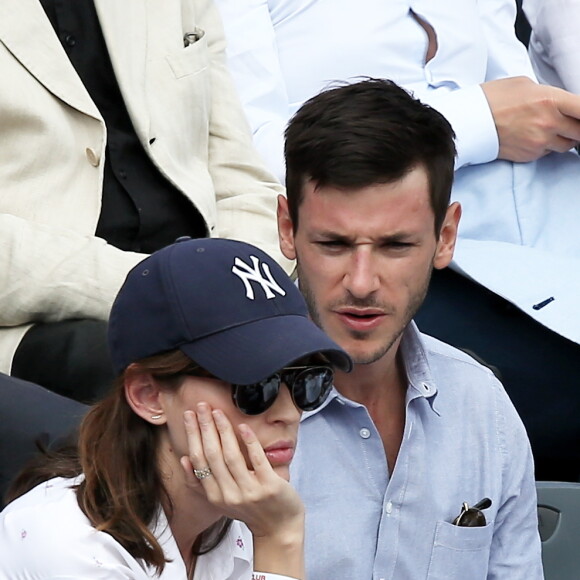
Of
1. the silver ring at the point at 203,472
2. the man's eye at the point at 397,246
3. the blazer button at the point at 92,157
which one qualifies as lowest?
the silver ring at the point at 203,472

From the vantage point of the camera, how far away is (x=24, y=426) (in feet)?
6.55

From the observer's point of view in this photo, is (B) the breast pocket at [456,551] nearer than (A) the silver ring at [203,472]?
No

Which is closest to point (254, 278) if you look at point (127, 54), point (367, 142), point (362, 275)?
point (362, 275)

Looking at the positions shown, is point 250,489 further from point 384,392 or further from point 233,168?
point 233,168

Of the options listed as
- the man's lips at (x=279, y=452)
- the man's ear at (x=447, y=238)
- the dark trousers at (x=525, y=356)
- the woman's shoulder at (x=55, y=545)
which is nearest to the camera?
the woman's shoulder at (x=55, y=545)

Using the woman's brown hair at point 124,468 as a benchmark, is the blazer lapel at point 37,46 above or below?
above

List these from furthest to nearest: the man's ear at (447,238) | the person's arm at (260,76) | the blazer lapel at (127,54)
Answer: the person's arm at (260,76), the blazer lapel at (127,54), the man's ear at (447,238)

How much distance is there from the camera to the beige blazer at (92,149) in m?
2.43

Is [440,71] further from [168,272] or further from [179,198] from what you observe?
[168,272]

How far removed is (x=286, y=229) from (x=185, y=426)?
693 mm

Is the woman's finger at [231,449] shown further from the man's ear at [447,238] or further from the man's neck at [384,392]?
the man's ear at [447,238]

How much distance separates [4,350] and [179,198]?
0.59 meters

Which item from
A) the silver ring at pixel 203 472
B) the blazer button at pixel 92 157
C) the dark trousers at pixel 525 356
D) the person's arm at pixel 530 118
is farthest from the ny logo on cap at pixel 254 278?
the person's arm at pixel 530 118

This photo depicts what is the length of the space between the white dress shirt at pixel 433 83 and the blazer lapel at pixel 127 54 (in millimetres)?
478
